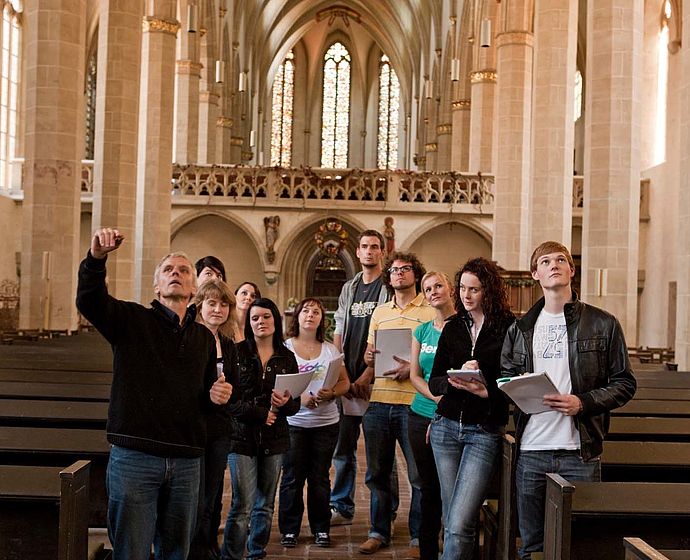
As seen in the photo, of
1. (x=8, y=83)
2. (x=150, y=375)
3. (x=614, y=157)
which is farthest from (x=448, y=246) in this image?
(x=150, y=375)

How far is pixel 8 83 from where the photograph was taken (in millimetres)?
21750

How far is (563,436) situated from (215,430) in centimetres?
162

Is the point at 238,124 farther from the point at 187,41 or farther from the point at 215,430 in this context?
the point at 215,430

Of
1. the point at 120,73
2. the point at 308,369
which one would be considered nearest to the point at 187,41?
the point at 120,73

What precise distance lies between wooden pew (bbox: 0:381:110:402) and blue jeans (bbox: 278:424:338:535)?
1225 millimetres

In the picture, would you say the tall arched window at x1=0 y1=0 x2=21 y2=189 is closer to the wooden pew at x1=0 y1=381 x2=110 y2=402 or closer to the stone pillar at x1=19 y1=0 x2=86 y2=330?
the stone pillar at x1=19 y1=0 x2=86 y2=330

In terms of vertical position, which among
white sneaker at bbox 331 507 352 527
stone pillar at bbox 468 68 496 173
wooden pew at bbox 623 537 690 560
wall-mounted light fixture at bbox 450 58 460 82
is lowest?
white sneaker at bbox 331 507 352 527

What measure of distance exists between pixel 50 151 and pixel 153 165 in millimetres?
5377

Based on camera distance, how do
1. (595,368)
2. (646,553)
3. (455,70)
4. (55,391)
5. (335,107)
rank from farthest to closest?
(335,107) → (455,70) → (55,391) → (595,368) → (646,553)

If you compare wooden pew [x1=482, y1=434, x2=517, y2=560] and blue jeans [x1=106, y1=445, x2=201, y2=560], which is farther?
wooden pew [x1=482, y1=434, x2=517, y2=560]

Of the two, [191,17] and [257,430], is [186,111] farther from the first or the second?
[257,430]

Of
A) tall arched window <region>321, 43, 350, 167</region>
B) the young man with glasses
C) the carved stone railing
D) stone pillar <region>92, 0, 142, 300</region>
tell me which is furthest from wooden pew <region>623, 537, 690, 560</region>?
tall arched window <region>321, 43, 350, 167</region>

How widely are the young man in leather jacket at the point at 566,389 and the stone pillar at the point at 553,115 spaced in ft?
37.5

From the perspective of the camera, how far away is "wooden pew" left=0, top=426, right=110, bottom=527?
3934mm
